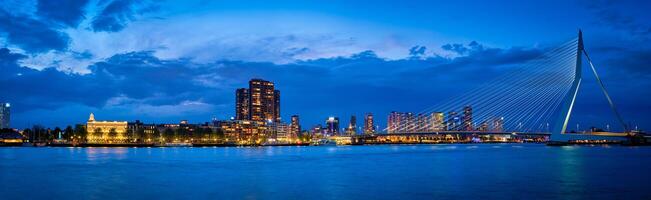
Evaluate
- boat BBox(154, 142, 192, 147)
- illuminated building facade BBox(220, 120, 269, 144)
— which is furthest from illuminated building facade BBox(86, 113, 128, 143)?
illuminated building facade BBox(220, 120, 269, 144)

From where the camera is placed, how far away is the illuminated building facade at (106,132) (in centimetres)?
15225

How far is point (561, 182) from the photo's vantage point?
26562mm

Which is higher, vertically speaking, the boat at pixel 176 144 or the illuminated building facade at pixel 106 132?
the illuminated building facade at pixel 106 132

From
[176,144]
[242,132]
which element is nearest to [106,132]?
[176,144]

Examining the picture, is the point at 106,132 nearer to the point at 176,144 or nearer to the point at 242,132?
the point at 176,144

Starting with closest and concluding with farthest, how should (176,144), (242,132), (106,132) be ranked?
1. (176,144)
2. (106,132)
3. (242,132)

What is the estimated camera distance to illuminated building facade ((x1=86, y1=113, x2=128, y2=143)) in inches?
5994

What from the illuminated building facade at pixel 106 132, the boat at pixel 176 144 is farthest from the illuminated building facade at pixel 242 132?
the illuminated building facade at pixel 106 132

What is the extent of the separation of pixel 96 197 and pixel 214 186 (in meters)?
5.18

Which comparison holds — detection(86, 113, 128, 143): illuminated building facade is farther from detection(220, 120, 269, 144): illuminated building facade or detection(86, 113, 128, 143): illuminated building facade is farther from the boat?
detection(220, 120, 269, 144): illuminated building facade

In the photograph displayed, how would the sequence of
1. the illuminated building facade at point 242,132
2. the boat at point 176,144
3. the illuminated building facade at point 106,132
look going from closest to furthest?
the boat at point 176,144
the illuminated building facade at point 106,132
the illuminated building facade at point 242,132

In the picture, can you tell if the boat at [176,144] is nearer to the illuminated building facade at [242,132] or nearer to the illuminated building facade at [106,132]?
the illuminated building facade at [106,132]

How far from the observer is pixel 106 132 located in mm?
159500

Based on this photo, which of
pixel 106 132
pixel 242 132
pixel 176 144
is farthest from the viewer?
pixel 242 132
